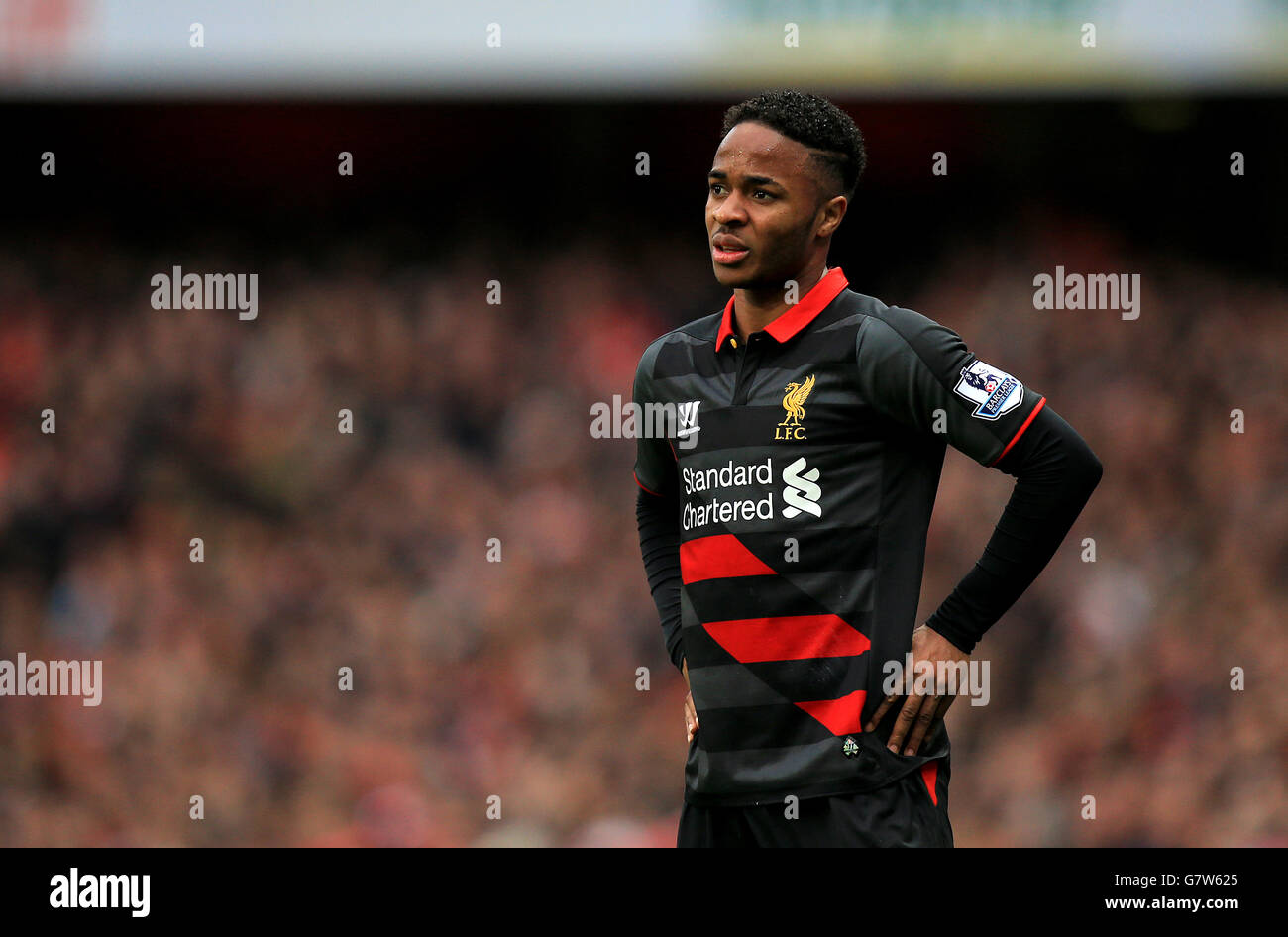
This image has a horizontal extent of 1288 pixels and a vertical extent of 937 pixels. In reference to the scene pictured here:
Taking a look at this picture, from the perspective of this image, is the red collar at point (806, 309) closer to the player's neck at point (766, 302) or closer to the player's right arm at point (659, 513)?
the player's neck at point (766, 302)

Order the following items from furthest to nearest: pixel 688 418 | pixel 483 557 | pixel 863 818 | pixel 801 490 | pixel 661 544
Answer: pixel 483 557
pixel 661 544
pixel 688 418
pixel 801 490
pixel 863 818

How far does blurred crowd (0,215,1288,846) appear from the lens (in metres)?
7.98

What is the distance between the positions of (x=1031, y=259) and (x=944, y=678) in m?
6.74

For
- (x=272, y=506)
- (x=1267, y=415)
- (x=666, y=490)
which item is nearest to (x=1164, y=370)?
(x=1267, y=415)

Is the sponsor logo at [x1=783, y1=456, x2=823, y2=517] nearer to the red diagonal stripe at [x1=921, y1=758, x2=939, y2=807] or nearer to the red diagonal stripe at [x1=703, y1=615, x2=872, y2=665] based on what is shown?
the red diagonal stripe at [x1=703, y1=615, x2=872, y2=665]

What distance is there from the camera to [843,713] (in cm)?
308

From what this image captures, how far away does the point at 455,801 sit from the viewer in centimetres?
796

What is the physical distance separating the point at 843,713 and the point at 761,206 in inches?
42.7

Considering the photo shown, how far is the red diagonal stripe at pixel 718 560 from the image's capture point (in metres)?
3.19

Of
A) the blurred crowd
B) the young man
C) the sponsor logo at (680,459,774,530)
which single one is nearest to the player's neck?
the young man

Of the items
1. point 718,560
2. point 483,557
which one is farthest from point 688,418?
point 483,557

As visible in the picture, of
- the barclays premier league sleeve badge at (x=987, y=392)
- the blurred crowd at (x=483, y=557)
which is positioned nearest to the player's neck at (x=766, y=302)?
the barclays premier league sleeve badge at (x=987, y=392)

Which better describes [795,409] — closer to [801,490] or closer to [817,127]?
[801,490]

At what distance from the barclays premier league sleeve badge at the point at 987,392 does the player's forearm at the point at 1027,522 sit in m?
0.07
